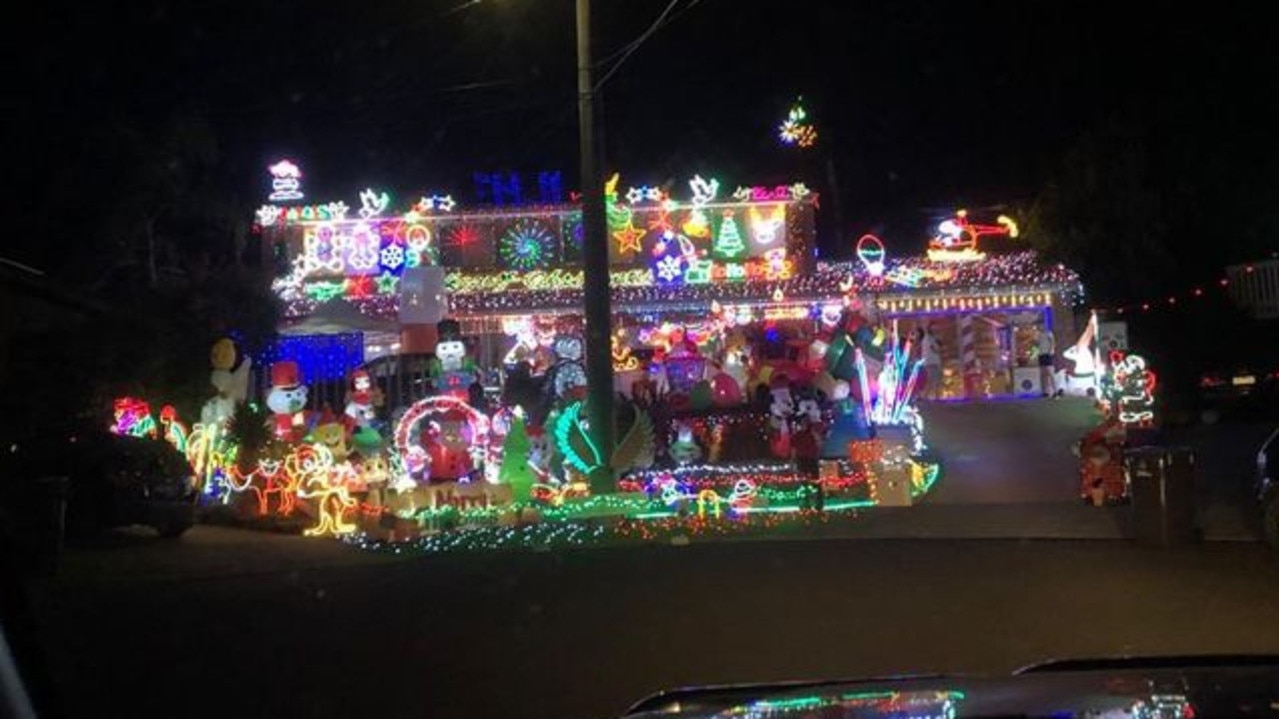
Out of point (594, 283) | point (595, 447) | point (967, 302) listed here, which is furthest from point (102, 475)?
point (967, 302)

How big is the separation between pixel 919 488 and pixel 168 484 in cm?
1015

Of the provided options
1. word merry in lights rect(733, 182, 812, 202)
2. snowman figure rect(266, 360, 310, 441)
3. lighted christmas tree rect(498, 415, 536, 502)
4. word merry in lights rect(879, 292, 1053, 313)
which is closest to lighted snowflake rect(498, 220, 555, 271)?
word merry in lights rect(733, 182, 812, 202)

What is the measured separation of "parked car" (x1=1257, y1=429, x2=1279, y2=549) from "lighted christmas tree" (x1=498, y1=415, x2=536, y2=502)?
363 inches

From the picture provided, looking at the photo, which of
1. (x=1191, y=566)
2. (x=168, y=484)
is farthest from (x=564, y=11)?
(x=1191, y=566)

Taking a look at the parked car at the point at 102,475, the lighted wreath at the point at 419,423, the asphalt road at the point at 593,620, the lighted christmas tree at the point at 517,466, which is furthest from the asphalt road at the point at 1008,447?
the parked car at the point at 102,475

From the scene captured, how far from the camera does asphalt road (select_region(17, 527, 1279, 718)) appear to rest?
8.26 meters

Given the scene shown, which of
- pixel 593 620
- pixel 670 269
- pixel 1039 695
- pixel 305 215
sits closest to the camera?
pixel 1039 695

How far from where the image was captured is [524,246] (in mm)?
27562

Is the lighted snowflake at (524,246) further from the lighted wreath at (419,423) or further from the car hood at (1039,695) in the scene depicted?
the car hood at (1039,695)

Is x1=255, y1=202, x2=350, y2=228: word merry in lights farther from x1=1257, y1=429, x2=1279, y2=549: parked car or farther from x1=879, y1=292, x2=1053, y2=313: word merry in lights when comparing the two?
x1=1257, y1=429, x2=1279, y2=549: parked car

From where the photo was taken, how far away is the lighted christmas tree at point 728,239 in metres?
27.2

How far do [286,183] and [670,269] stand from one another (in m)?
8.02

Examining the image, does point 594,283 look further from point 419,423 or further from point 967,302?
point 967,302

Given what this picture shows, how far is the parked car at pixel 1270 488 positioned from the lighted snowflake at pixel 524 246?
1641cm
